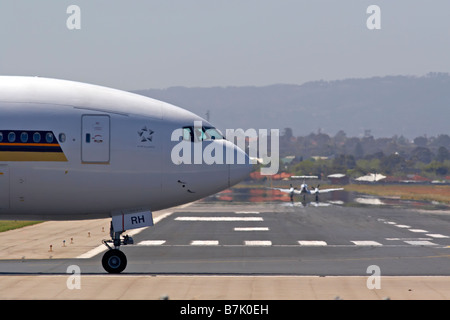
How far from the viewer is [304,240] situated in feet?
172

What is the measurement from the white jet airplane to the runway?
270cm

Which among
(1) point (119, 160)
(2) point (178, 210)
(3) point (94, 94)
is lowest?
(2) point (178, 210)

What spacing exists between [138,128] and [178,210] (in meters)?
61.4

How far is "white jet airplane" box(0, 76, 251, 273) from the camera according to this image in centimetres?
2766

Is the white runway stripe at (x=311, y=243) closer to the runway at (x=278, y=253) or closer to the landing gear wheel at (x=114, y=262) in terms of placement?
the runway at (x=278, y=253)

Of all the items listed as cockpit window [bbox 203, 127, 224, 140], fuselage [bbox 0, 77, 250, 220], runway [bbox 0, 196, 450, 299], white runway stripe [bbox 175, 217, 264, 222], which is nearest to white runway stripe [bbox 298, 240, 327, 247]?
runway [bbox 0, 196, 450, 299]

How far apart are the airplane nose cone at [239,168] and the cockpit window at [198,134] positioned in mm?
1133

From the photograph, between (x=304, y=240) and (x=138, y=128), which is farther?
(x=304, y=240)

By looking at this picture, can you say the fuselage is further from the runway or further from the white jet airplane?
the runway

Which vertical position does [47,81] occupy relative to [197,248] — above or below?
above

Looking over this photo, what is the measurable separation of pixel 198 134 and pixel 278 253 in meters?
16.1

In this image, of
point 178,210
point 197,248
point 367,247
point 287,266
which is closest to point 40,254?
point 197,248

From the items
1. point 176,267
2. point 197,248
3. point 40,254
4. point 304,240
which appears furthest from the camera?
point 304,240
